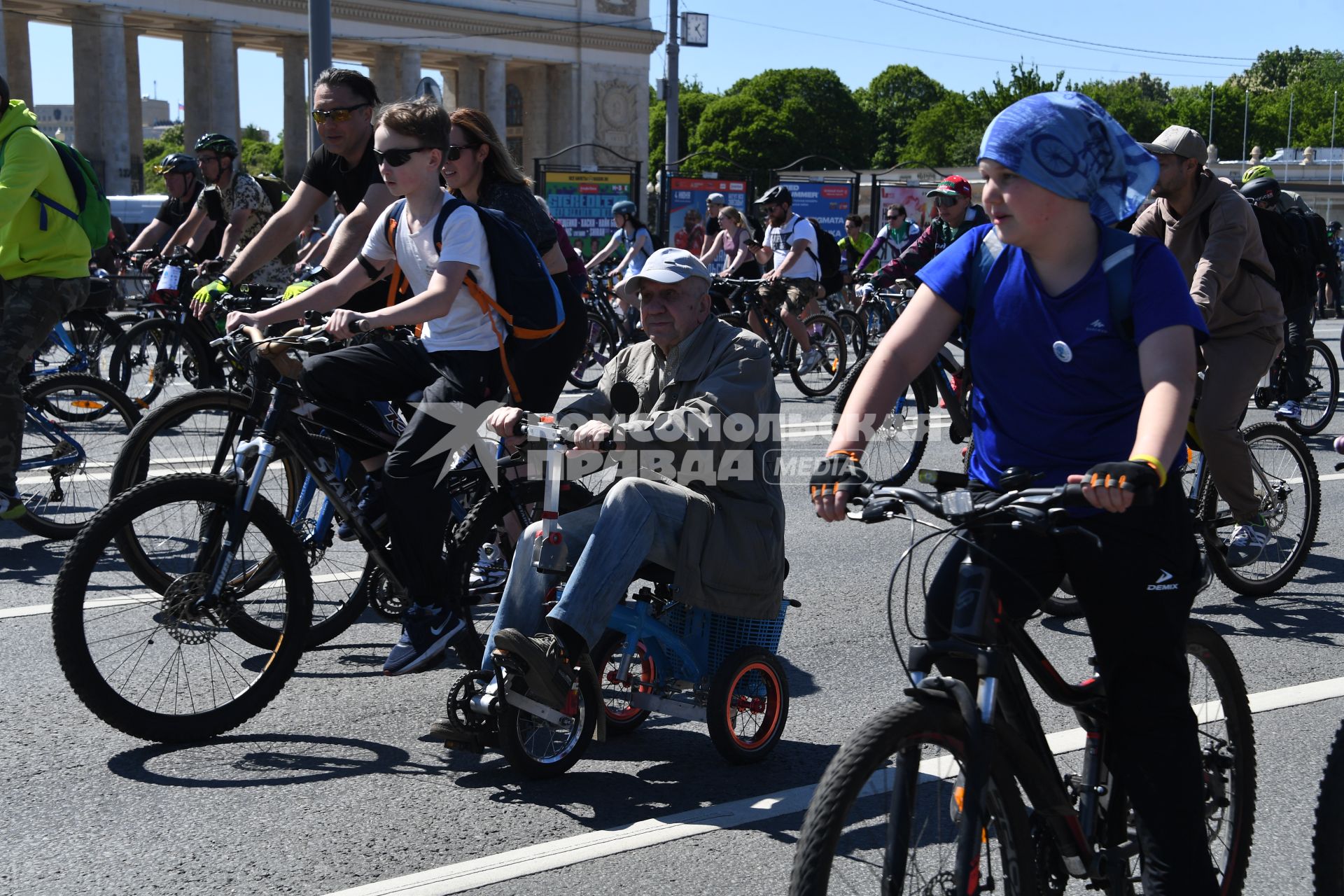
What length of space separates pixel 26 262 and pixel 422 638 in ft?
10.3

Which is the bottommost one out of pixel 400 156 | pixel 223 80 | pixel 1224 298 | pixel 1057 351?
pixel 1057 351

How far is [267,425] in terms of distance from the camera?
452 cm

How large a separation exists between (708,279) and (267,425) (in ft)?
4.89

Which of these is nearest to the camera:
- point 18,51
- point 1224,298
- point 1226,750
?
point 1226,750

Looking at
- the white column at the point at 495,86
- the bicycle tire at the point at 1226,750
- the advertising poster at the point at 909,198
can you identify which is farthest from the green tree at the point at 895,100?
the bicycle tire at the point at 1226,750

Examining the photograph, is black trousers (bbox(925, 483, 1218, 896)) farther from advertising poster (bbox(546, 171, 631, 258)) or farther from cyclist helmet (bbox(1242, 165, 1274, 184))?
advertising poster (bbox(546, 171, 631, 258))

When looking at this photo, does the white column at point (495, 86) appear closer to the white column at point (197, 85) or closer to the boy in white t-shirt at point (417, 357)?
the white column at point (197, 85)

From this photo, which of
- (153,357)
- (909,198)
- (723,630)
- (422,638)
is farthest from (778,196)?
(909,198)

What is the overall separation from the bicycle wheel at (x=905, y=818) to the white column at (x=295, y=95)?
67110mm

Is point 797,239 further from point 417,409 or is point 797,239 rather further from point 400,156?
point 417,409

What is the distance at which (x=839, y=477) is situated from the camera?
2.65m

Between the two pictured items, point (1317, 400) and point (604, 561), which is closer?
point (604, 561)

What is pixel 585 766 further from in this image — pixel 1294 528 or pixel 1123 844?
pixel 1294 528

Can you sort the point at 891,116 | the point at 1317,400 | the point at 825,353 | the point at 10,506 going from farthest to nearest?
the point at 891,116, the point at 825,353, the point at 1317,400, the point at 10,506
